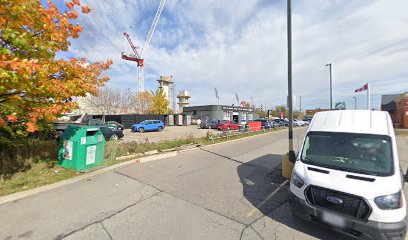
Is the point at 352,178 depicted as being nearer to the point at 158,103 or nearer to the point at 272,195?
the point at 272,195

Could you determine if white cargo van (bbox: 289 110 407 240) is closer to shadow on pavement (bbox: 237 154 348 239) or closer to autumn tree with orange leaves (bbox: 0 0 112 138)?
shadow on pavement (bbox: 237 154 348 239)

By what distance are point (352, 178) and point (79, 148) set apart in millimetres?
7740

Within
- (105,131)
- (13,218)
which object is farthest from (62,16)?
(105,131)

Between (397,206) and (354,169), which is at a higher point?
(354,169)

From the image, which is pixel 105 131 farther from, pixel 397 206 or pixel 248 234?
pixel 397 206

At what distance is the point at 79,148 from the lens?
6.97 meters

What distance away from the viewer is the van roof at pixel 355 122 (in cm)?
382

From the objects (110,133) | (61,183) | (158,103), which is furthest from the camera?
(158,103)

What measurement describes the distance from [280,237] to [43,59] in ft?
22.2

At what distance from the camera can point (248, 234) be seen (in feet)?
10.9

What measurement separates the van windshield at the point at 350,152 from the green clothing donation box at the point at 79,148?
23.0 ft

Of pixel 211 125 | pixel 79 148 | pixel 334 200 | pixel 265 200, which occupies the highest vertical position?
pixel 79 148

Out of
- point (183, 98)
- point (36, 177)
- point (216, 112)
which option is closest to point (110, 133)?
point (36, 177)

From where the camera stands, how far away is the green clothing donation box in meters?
6.97
